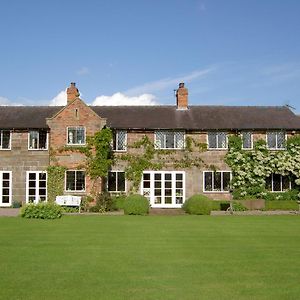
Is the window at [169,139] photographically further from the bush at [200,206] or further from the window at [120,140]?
the bush at [200,206]

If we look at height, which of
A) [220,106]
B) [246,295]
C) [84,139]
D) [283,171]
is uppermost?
[220,106]

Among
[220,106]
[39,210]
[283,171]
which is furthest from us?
[220,106]

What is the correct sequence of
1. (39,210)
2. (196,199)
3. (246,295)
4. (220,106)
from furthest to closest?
(220,106) < (196,199) < (39,210) < (246,295)

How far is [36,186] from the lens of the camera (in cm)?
3309

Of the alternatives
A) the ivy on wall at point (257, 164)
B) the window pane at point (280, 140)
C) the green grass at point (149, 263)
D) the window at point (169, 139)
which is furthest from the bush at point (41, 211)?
the window pane at point (280, 140)

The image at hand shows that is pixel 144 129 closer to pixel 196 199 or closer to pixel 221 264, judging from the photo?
pixel 196 199

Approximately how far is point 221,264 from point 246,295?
2.62m

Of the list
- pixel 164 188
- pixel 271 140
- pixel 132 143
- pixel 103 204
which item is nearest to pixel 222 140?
pixel 271 140

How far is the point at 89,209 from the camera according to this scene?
101 feet

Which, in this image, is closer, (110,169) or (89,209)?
(89,209)

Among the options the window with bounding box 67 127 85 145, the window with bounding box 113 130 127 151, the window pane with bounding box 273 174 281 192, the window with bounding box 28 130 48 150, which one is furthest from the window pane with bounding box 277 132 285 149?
the window with bounding box 28 130 48 150

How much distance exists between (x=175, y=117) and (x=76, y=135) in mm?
8014

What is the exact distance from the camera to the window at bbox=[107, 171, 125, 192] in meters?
34.1

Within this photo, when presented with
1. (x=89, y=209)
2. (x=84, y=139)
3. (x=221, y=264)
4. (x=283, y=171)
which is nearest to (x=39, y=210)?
(x=89, y=209)
